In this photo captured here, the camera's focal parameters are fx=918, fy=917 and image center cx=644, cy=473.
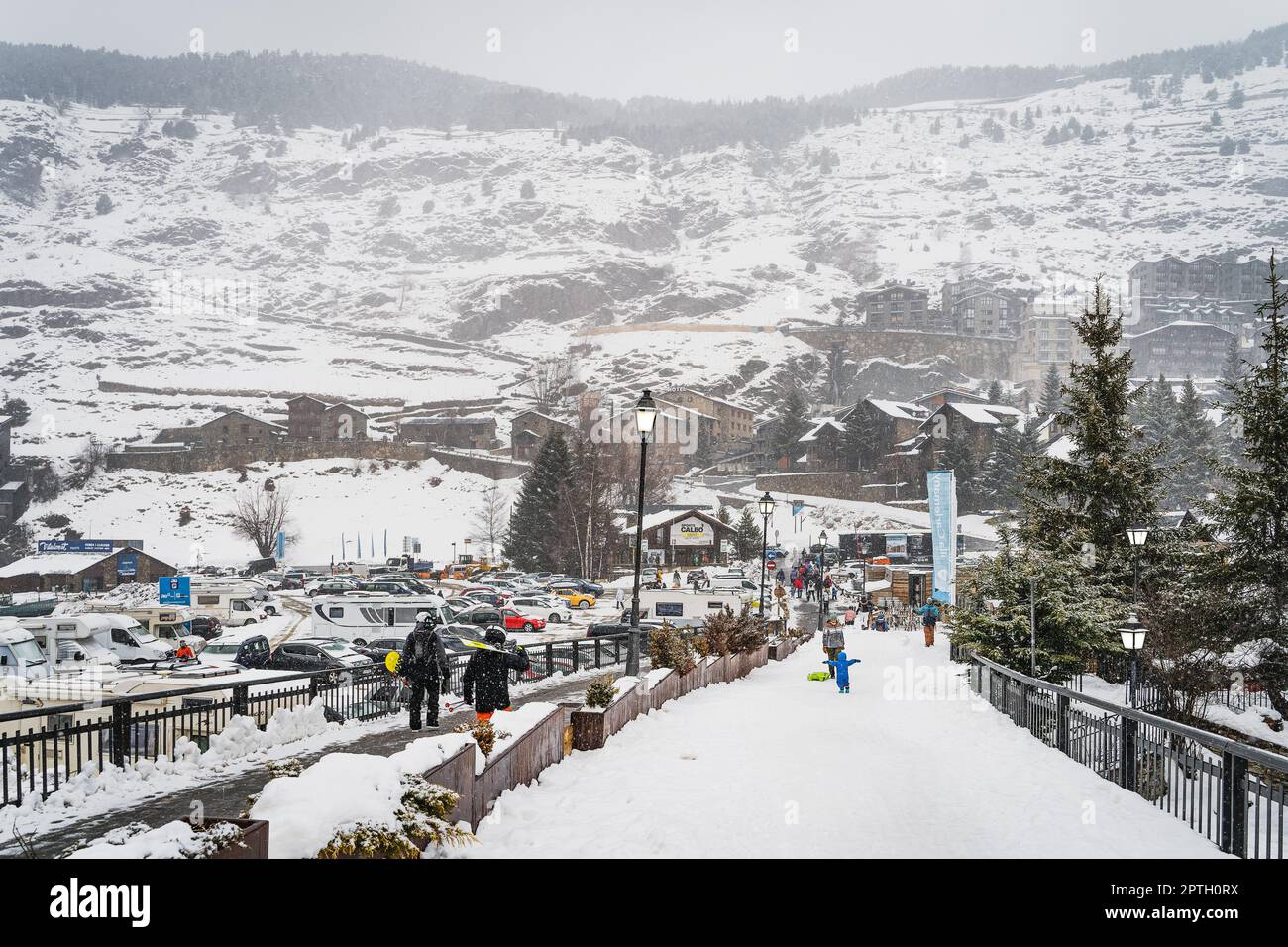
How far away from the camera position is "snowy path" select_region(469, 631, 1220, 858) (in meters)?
7.61

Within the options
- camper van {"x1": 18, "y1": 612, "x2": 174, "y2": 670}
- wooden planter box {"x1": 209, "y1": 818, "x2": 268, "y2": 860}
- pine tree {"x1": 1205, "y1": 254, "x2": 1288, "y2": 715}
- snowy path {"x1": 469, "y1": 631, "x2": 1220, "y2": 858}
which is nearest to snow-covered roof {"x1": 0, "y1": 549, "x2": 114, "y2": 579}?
camper van {"x1": 18, "y1": 612, "x2": 174, "y2": 670}

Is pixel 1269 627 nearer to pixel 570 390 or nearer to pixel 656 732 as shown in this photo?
pixel 656 732

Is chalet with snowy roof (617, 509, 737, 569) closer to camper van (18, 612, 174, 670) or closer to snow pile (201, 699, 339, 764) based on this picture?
camper van (18, 612, 174, 670)

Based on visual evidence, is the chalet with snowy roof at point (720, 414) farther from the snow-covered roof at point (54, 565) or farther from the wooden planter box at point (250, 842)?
the wooden planter box at point (250, 842)

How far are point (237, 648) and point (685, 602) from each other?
23565 millimetres

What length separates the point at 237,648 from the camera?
32.2m

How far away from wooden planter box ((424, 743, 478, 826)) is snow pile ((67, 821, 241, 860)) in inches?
74.5

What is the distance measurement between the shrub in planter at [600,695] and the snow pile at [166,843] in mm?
7201

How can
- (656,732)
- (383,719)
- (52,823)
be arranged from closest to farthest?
(52,823)
(656,732)
(383,719)

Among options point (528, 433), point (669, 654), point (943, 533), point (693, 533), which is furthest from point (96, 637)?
point (528, 433)

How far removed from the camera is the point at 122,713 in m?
11.1

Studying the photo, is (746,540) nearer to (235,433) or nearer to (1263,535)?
(1263,535)
